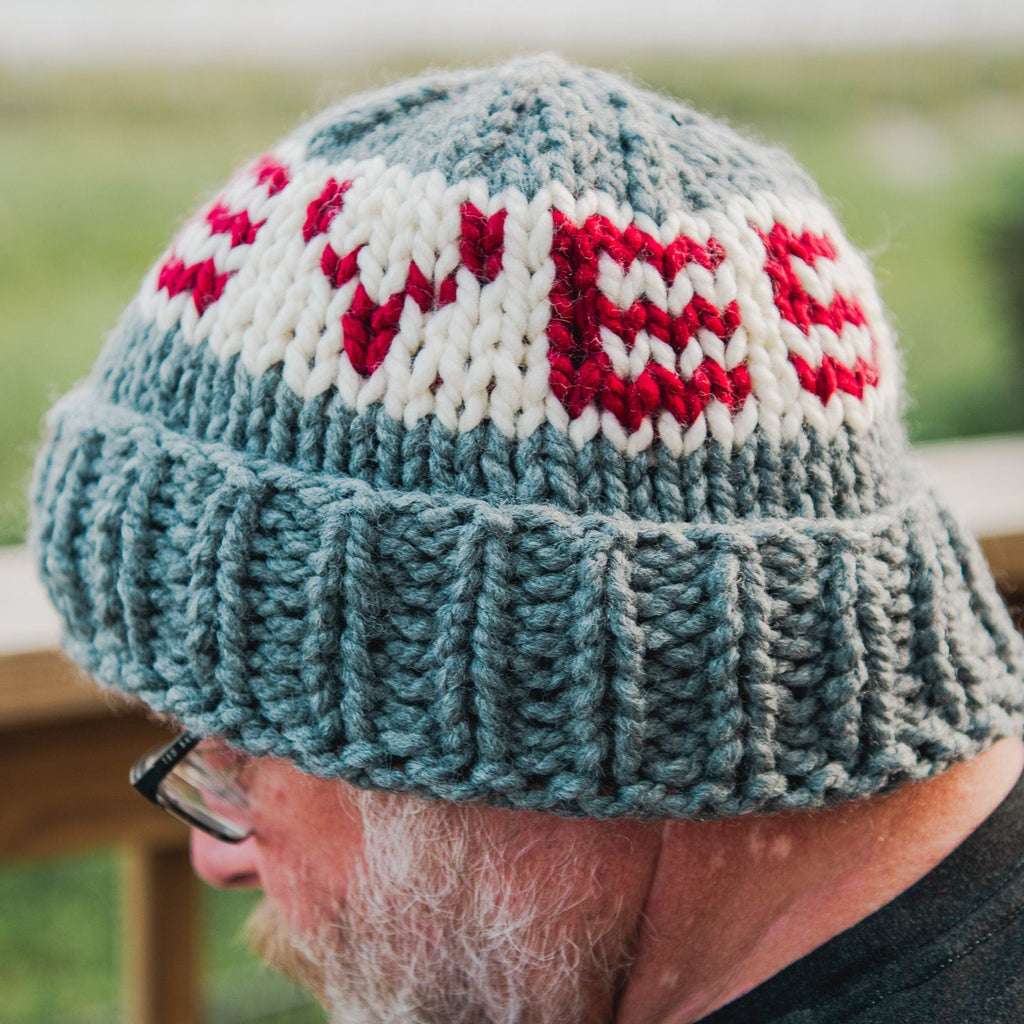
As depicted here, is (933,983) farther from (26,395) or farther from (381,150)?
(26,395)

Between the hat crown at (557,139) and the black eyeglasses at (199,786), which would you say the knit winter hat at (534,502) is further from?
the black eyeglasses at (199,786)

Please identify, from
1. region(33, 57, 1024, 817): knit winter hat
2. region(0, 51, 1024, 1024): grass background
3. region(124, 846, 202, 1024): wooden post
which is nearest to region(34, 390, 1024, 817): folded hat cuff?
region(33, 57, 1024, 817): knit winter hat

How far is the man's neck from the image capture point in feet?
3.01

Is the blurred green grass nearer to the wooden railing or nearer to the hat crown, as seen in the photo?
the wooden railing

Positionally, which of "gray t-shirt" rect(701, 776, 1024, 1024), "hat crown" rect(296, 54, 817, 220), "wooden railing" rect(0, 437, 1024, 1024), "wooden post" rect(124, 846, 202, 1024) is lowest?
"wooden post" rect(124, 846, 202, 1024)

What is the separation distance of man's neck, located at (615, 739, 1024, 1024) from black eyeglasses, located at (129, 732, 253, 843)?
17.3 inches

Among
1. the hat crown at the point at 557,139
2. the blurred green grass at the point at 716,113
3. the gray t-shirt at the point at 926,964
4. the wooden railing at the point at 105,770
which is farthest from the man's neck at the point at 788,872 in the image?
the blurred green grass at the point at 716,113

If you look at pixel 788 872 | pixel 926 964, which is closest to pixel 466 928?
pixel 788 872

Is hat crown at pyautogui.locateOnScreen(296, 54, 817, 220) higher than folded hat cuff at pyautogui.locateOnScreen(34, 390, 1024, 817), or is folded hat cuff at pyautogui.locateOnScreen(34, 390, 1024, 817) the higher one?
hat crown at pyautogui.locateOnScreen(296, 54, 817, 220)

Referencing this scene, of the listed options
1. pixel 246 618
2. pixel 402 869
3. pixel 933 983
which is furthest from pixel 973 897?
pixel 246 618

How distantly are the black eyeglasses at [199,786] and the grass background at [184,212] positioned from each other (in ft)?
4.68

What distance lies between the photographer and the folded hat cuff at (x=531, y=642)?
79cm

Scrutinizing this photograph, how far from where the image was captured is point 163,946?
1.86m

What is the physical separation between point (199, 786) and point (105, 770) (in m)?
0.52
